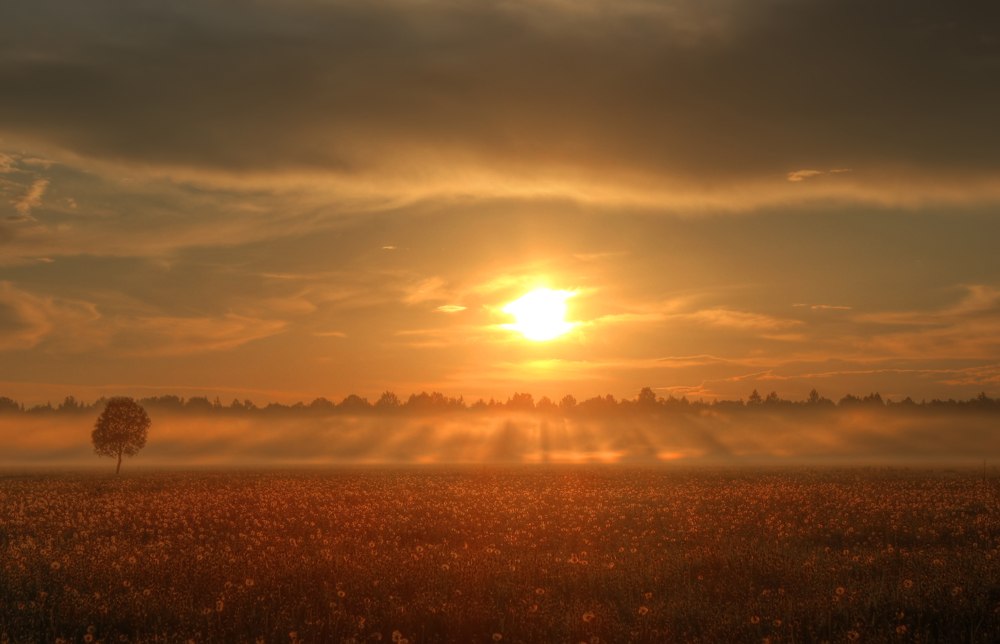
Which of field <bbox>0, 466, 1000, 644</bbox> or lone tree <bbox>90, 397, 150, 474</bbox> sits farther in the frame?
lone tree <bbox>90, 397, 150, 474</bbox>

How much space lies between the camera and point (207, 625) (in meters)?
10.6

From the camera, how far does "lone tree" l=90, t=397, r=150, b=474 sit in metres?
74.2

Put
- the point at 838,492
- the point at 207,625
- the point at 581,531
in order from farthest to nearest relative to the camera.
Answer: the point at 838,492 → the point at 581,531 → the point at 207,625

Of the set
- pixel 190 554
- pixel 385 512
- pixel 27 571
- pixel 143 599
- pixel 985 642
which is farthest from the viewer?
pixel 385 512

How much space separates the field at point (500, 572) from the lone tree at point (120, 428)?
52416mm

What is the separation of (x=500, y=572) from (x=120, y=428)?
236 feet

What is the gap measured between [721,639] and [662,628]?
1.02 meters

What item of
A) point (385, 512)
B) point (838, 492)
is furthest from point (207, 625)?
point (838, 492)

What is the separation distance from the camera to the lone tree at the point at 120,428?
7419 centimetres

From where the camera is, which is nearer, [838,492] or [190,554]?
[190,554]

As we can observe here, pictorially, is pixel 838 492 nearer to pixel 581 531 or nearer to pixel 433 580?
pixel 581 531

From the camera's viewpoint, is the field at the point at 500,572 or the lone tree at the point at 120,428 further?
the lone tree at the point at 120,428

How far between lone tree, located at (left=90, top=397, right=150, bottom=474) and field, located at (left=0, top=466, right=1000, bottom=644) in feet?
172

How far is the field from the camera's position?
34.6ft
